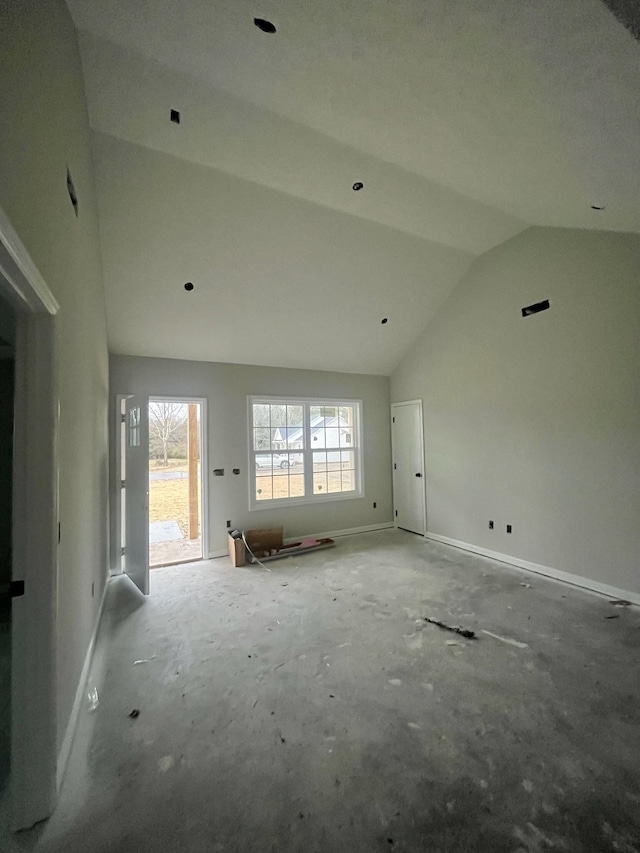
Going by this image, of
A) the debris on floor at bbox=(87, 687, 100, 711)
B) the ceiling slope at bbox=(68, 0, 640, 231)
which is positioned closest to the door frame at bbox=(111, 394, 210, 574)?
the debris on floor at bbox=(87, 687, 100, 711)

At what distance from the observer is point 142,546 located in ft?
10.8

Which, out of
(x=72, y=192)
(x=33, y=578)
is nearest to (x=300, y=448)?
(x=72, y=192)

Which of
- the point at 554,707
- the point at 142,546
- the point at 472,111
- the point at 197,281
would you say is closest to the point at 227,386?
the point at 197,281

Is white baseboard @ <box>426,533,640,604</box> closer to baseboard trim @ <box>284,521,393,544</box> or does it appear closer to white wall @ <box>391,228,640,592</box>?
white wall @ <box>391,228,640,592</box>

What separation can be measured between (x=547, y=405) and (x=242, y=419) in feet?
11.9

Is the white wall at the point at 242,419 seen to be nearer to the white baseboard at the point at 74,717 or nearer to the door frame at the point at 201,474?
the door frame at the point at 201,474

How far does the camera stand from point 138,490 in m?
3.30

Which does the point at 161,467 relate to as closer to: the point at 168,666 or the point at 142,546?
the point at 142,546

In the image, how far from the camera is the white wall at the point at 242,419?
4.27m

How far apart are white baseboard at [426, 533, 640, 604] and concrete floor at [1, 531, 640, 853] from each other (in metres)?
0.17

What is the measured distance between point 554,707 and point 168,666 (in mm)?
2296

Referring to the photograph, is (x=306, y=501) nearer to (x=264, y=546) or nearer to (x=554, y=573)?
(x=264, y=546)

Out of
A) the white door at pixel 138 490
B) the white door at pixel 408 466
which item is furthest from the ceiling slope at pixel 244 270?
the white door at pixel 408 466

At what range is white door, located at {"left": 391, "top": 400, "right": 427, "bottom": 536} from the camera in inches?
207
